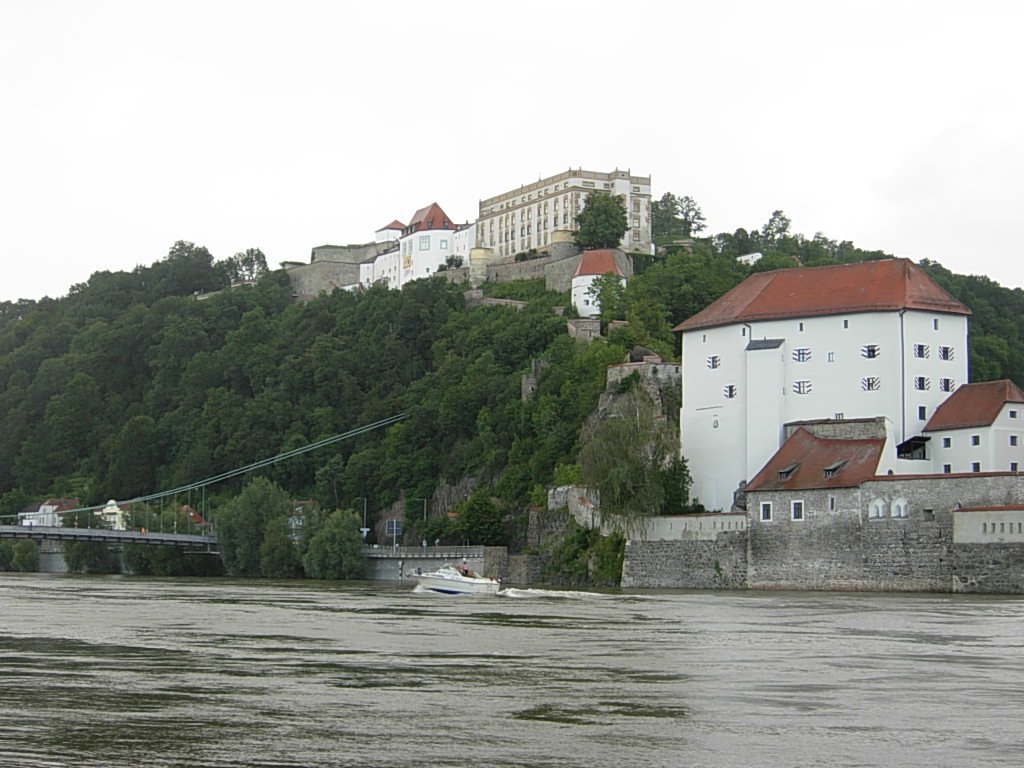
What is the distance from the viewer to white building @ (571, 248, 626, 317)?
10081cm

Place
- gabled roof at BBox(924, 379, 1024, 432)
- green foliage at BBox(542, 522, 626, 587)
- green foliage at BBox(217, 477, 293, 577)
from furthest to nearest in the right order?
green foliage at BBox(217, 477, 293, 577) → green foliage at BBox(542, 522, 626, 587) → gabled roof at BBox(924, 379, 1024, 432)

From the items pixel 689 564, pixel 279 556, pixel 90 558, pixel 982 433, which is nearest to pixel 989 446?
pixel 982 433

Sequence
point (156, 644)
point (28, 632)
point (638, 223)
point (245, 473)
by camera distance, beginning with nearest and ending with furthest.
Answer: point (156, 644), point (28, 632), point (245, 473), point (638, 223)

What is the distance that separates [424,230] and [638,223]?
1989 cm

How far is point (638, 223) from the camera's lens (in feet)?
393

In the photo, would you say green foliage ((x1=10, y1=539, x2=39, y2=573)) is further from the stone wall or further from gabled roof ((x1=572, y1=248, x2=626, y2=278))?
the stone wall

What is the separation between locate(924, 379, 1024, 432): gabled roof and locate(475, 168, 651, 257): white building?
53.3 metres

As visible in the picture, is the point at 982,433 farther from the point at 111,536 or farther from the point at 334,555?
the point at 111,536

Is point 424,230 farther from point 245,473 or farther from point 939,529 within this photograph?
point 939,529

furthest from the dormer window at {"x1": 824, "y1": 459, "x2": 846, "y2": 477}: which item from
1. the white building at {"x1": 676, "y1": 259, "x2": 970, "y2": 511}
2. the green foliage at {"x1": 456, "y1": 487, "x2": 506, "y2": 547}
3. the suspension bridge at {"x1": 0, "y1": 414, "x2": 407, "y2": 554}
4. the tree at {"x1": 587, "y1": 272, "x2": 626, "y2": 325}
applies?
the suspension bridge at {"x1": 0, "y1": 414, "x2": 407, "y2": 554}

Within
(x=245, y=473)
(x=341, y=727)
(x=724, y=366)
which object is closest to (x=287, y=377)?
(x=245, y=473)

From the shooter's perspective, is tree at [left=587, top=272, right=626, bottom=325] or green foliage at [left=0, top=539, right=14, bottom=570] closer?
tree at [left=587, top=272, right=626, bottom=325]

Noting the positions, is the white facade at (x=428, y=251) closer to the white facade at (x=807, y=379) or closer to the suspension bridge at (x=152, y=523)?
the suspension bridge at (x=152, y=523)

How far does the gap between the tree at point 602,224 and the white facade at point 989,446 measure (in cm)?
5009
